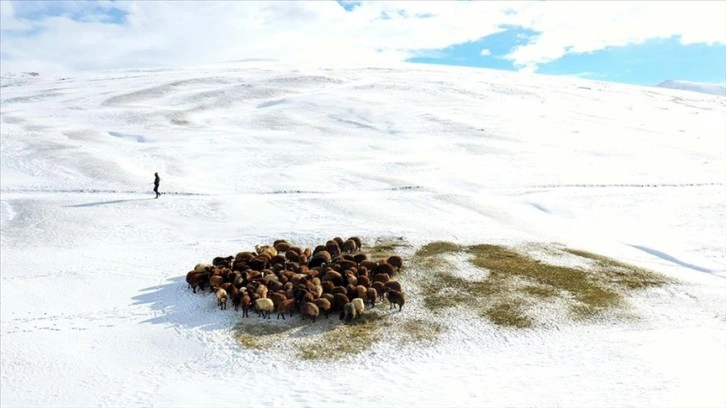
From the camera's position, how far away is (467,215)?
27406 mm

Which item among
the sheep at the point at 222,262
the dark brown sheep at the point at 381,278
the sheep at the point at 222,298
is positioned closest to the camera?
the sheep at the point at 222,298

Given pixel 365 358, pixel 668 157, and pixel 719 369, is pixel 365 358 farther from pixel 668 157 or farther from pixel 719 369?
pixel 668 157

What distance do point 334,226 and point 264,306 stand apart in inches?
365

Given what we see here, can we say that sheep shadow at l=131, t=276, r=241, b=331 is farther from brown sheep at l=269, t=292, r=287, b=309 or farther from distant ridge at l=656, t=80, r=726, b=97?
distant ridge at l=656, t=80, r=726, b=97

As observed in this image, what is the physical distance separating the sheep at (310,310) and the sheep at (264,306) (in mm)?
879

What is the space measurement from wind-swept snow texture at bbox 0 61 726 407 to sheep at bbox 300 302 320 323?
1.63 m

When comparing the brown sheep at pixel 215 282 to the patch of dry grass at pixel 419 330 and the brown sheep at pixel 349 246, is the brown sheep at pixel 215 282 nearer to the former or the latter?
the brown sheep at pixel 349 246

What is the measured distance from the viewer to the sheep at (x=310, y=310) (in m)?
15.5

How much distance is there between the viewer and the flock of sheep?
15.9m

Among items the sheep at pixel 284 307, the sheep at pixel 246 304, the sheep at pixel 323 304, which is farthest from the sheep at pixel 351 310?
the sheep at pixel 246 304

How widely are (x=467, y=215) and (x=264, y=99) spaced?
42256 mm

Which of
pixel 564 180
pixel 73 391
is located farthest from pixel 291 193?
pixel 73 391

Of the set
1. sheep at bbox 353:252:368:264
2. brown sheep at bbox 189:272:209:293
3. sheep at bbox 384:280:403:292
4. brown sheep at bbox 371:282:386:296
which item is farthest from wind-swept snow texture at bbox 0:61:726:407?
sheep at bbox 353:252:368:264

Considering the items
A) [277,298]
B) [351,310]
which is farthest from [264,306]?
[351,310]
